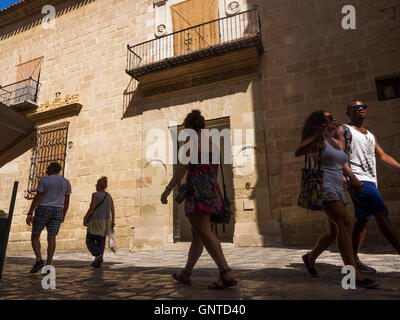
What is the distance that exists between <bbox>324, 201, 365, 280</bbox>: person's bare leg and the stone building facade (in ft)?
13.3

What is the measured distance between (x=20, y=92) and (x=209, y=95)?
8.10 m

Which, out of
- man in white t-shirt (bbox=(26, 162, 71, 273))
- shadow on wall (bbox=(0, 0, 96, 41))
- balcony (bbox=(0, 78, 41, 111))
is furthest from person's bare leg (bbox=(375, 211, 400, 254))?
shadow on wall (bbox=(0, 0, 96, 41))

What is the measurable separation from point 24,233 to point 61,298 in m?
8.93

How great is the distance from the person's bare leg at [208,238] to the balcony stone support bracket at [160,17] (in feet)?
25.5

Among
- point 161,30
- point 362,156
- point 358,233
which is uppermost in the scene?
point 161,30

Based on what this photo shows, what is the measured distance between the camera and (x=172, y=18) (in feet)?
28.7

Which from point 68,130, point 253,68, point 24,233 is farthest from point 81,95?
point 253,68

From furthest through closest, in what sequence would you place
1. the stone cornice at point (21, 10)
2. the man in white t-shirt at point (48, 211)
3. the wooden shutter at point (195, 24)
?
the stone cornice at point (21, 10) → the wooden shutter at point (195, 24) → the man in white t-shirt at point (48, 211)

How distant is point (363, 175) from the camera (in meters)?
2.80

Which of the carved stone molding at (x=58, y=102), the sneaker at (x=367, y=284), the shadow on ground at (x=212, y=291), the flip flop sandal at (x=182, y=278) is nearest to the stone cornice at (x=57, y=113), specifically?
the carved stone molding at (x=58, y=102)

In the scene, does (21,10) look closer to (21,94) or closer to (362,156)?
(21,94)

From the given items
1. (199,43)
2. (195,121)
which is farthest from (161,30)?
(195,121)

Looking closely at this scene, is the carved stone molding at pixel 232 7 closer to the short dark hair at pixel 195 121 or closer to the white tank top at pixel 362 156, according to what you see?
the white tank top at pixel 362 156

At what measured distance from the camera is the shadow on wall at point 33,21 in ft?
36.1
